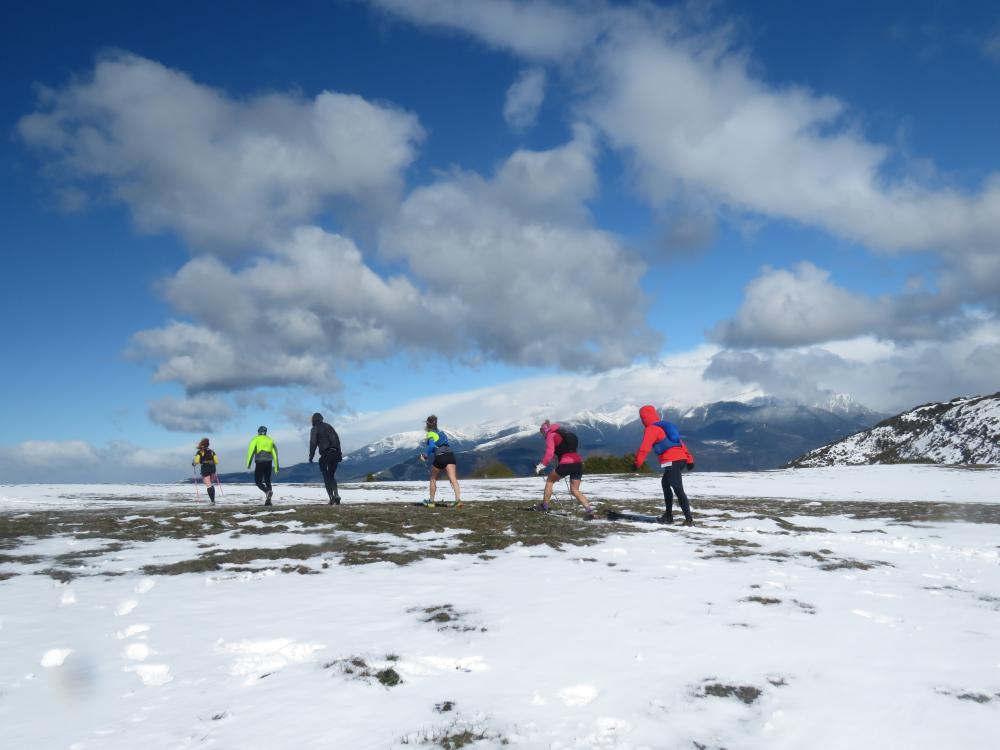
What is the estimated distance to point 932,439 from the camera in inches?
3974

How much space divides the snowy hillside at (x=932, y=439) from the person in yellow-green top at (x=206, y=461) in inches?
3937

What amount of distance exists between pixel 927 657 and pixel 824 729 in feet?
8.44

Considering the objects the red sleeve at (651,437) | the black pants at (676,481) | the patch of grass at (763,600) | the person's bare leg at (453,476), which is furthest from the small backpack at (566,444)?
the patch of grass at (763,600)

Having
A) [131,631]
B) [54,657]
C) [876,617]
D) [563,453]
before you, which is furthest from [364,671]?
[563,453]

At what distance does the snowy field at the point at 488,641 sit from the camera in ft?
16.5

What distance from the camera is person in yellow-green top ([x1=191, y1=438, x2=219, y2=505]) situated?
26.4m

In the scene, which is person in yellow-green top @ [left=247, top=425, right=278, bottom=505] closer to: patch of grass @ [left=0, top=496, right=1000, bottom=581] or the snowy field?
patch of grass @ [left=0, top=496, right=1000, bottom=581]

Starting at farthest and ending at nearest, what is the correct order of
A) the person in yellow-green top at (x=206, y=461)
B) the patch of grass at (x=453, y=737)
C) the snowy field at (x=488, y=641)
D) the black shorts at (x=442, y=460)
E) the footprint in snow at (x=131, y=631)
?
the person in yellow-green top at (x=206, y=461) < the black shorts at (x=442, y=460) < the footprint in snow at (x=131, y=631) < the snowy field at (x=488, y=641) < the patch of grass at (x=453, y=737)

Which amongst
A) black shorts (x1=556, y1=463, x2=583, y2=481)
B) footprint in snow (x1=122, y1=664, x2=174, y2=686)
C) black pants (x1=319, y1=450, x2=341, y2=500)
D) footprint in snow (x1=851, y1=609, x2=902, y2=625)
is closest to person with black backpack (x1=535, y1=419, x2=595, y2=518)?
black shorts (x1=556, y1=463, x2=583, y2=481)

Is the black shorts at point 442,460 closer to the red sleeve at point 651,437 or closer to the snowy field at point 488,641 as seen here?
the snowy field at point 488,641

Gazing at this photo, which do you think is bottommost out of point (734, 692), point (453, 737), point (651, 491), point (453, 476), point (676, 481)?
point (651, 491)

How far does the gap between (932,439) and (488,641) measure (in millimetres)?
120676

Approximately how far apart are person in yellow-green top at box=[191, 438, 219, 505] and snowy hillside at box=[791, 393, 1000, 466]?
328ft

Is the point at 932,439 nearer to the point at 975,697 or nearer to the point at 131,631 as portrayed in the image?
the point at 975,697
